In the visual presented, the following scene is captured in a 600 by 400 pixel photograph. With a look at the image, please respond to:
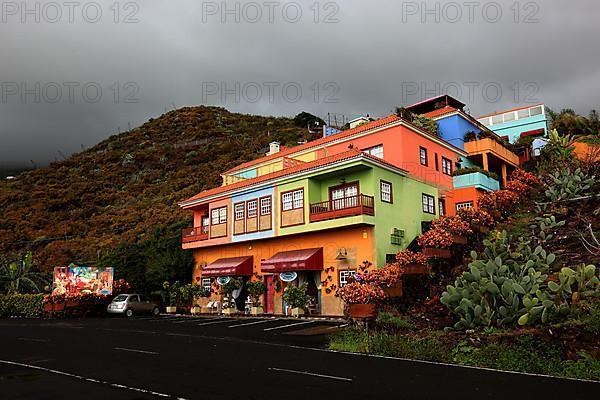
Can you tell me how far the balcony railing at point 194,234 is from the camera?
33500mm

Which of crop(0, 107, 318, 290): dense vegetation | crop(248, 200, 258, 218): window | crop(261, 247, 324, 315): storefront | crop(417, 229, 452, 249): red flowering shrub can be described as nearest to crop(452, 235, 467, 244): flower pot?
crop(417, 229, 452, 249): red flowering shrub

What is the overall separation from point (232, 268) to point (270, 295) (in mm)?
2694

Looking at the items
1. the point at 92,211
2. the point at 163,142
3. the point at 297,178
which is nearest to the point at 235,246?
the point at 297,178

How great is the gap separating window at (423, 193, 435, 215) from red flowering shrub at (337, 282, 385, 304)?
13.5 meters

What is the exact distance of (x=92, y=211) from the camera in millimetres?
62406

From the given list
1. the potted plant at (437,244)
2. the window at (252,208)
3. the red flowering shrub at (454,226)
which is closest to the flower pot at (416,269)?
the potted plant at (437,244)

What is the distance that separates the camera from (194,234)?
34.3 m

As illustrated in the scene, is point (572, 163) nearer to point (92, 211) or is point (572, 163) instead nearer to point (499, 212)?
point (499, 212)

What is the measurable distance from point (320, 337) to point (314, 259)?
884 cm

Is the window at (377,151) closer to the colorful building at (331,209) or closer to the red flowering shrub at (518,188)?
the colorful building at (331,209)

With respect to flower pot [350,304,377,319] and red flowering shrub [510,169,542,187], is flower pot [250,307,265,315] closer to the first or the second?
flower pot [350,304,377,319]

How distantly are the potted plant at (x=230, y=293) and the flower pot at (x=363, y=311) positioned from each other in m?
14.7

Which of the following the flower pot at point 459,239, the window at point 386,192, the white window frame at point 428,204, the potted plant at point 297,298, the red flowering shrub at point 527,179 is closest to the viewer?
the flower pot at point 459,239

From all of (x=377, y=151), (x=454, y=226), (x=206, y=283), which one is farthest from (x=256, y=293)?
(x=454, y=226)
